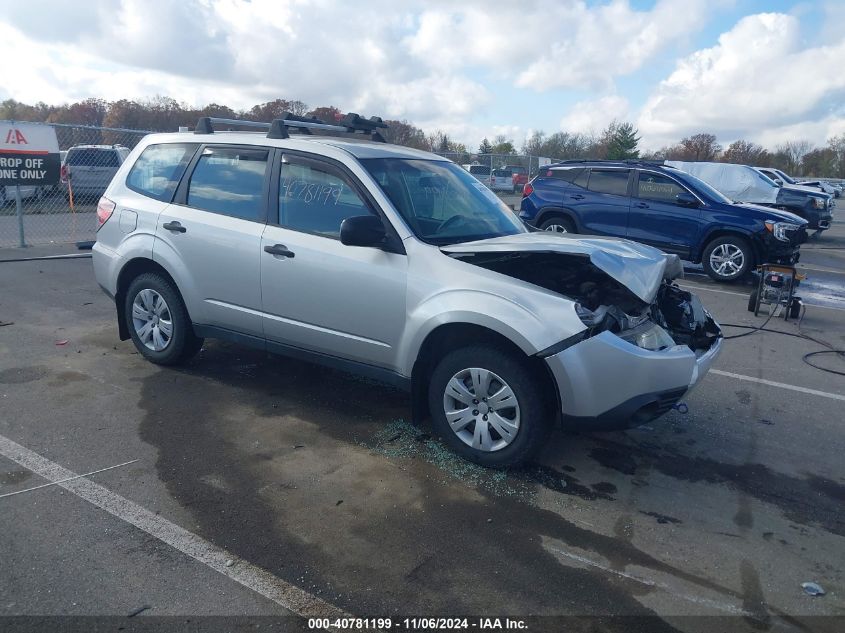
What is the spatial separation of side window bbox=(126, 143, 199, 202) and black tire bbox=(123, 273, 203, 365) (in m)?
0.69

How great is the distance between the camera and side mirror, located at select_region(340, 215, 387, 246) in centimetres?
416

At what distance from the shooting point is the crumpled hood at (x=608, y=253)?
13.2 feet

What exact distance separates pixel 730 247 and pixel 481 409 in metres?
8.73

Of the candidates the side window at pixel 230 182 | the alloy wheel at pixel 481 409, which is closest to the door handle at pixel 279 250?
the side window at pixel 230 182

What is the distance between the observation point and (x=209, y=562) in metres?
3.19

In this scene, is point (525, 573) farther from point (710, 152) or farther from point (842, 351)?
point (710, 152)

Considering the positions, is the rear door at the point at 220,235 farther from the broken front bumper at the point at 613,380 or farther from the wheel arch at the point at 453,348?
the broken front bumper at the point at 613,380

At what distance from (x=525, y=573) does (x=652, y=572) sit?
0.62 metres

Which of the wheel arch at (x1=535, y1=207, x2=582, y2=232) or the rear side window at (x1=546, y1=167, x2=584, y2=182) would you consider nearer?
the wheel arch at (x1=535, y1=207, x2=582, y2=232)

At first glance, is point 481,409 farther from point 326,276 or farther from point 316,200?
point 316,200

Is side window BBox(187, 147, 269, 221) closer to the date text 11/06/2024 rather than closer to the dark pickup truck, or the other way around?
the date text 11/06/2024

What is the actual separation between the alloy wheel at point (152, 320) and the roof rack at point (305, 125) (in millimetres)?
1446

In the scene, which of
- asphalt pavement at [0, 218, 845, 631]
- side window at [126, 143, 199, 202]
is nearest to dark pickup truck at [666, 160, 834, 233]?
asphalt pavement at [0, 218, 845, 631]

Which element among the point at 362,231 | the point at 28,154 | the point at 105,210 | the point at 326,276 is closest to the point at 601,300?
the point at 362,231
